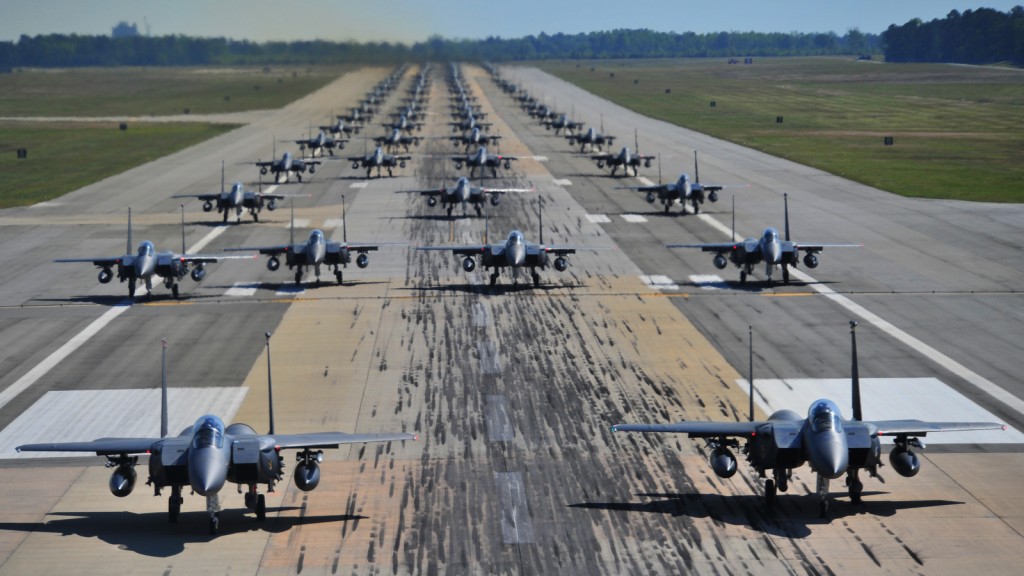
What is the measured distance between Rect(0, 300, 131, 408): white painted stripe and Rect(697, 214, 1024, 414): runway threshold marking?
4153 cm

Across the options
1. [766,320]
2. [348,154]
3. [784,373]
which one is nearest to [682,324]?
[766,320]

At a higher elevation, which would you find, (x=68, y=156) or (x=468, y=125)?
(x=468, y=125)

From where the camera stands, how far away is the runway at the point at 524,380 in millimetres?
34438

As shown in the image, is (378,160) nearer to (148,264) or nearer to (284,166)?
(284,166)

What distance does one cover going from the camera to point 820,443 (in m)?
33.9

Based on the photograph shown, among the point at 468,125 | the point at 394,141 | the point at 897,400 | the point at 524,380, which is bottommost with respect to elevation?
the point at 897,400

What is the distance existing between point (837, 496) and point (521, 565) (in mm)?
11320

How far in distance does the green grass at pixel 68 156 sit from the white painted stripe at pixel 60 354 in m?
55.6

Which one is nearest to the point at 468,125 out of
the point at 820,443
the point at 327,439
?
the point at 327,439

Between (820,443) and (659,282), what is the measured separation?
41535 mm

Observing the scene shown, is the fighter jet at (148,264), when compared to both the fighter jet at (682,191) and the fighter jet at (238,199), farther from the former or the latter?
the fighter jet at (682,191)

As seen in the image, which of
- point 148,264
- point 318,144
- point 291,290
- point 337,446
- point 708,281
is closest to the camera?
point 337,446

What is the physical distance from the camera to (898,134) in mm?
178750

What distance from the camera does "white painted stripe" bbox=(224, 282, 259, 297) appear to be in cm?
7275
